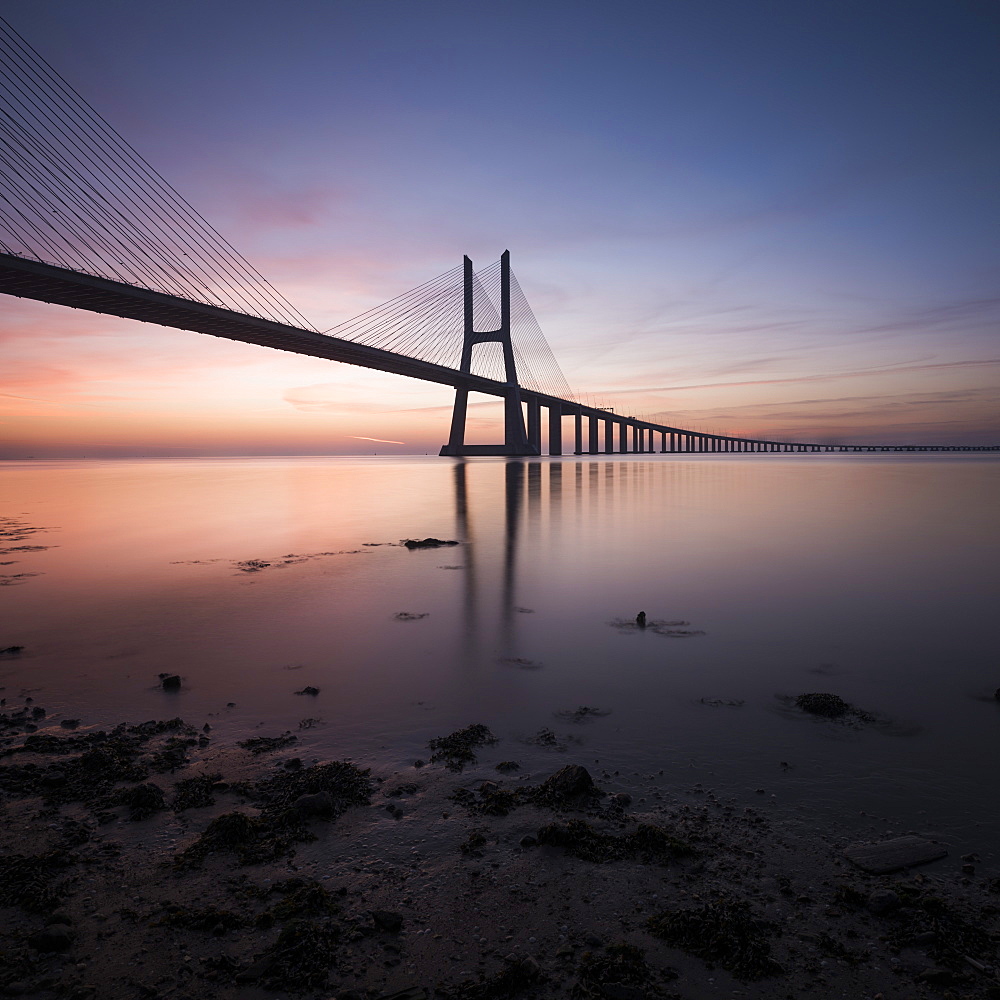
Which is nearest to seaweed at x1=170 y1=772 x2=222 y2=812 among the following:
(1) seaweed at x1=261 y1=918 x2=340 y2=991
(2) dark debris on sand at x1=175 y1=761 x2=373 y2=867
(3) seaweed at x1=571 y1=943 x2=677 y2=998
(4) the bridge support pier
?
(2) dark debris on sand at x1=175 y1=761 x2=373 y2=867

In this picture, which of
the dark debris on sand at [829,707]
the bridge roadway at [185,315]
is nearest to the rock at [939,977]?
the dark debris on sand at [829,707]

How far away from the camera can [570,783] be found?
3.26m

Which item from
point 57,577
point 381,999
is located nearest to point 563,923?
point 381,999

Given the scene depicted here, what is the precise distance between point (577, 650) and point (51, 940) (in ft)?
14.6

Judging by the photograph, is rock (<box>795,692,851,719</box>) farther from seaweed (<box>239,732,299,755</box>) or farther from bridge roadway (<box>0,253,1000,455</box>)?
bridge roadway (<box>0,253,1000,455</box>)

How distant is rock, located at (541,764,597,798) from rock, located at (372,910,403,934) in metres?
1.14

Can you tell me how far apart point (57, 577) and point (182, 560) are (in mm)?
2012

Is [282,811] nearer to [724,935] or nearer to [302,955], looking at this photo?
[302,955]

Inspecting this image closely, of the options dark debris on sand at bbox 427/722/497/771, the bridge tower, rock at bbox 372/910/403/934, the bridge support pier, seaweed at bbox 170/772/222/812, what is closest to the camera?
rock at bbox 372/910/403/934

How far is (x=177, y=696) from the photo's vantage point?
4.78 m

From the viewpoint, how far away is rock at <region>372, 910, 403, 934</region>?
228cm

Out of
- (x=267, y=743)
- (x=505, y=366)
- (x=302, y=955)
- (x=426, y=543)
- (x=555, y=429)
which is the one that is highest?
(x=505, y=366)

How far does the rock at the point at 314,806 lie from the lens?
120 inches

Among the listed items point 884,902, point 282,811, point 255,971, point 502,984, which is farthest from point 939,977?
point 282,811
